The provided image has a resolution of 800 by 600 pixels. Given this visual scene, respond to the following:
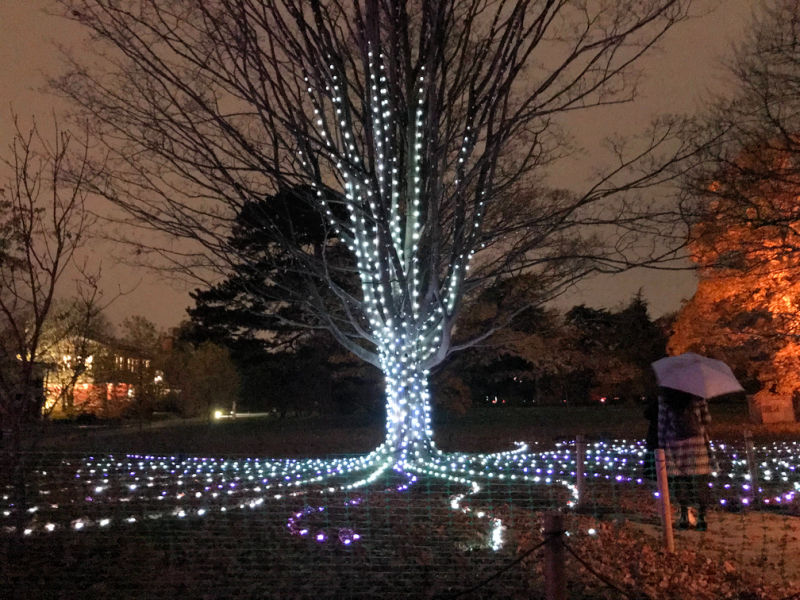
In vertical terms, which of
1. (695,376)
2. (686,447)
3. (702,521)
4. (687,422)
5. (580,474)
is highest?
(695,376)

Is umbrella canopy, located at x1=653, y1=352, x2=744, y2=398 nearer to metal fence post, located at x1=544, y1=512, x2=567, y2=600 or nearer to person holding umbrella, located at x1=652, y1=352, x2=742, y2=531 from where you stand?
person holding umbrella, located at x1=652, y1=352, x2=742, y2=531

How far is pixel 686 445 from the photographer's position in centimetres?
726

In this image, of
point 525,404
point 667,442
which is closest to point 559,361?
point 667,442

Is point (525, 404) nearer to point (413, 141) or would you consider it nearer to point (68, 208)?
point (413, 141)

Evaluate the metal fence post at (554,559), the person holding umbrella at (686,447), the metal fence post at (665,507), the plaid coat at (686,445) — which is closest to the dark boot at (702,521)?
the person holding umbrella at (686,447)

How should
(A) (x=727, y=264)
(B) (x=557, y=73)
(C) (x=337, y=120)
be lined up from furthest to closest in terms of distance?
(A) (x=727, y=264) → (C) (x=337, y=120) → (B) (x=557, y=73)

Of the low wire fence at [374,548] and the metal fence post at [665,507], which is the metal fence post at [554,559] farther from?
the metal fence post at [665,507]

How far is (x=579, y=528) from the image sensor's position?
6391mm

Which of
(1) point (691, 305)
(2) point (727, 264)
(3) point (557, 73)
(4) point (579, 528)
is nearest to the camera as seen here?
(4) point (579, 528)

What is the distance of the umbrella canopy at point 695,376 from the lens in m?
7.32

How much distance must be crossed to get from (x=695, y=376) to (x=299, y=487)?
4.57m

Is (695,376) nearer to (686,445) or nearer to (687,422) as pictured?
(687,422)

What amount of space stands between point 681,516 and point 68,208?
635cm

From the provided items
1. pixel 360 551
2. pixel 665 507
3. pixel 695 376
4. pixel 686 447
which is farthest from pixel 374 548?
pixel 695 376
